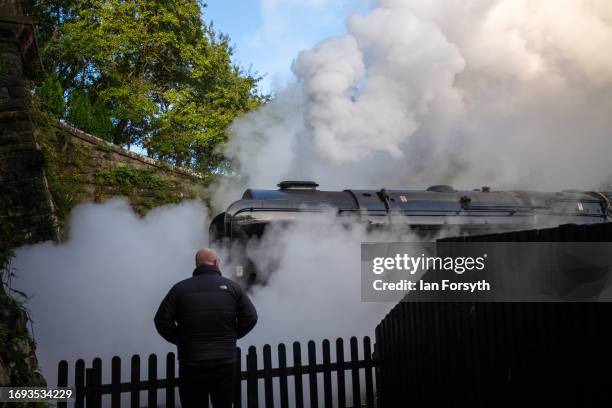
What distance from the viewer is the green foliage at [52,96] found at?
12.0 m

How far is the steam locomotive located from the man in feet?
11.1

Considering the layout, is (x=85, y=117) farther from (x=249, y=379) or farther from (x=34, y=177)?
(x=249, y=379)

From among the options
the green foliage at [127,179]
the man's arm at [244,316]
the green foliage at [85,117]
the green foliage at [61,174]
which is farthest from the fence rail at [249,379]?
the green foliage at [85,117]

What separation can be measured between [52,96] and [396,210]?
8.86m

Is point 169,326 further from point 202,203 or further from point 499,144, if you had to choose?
Answer: point 499,144

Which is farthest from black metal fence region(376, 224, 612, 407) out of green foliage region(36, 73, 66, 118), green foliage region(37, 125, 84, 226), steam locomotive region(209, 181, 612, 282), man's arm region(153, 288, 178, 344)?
green foliage region(36, 73, 66, 118)

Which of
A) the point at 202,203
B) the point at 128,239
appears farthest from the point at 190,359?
the point at 202,203

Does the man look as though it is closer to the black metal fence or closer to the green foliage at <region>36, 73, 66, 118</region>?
the black metal fence

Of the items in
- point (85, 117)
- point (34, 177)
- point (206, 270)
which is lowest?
point (206, 270)

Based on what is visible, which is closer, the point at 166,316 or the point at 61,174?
the point at 166,316

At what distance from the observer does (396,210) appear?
824 cm

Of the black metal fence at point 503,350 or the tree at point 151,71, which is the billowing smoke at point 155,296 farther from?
the tree at point 151,71

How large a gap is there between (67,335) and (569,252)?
6351 millimetres

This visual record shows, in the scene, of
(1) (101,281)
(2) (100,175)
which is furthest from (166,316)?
(2) (100,175)
